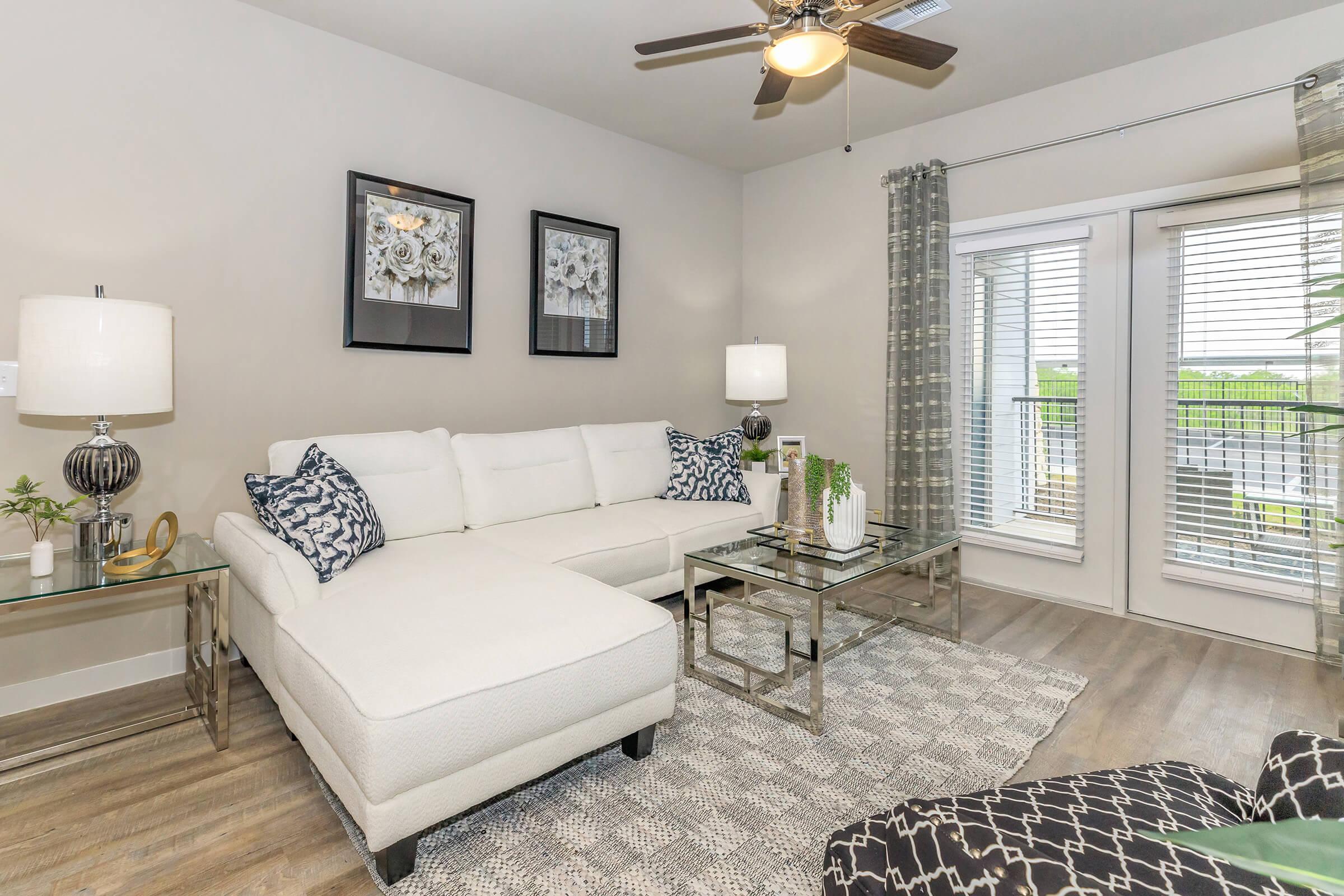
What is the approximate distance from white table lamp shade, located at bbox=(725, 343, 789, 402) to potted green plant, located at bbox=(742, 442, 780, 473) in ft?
1.17

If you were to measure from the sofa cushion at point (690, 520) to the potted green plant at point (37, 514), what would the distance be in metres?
2.13

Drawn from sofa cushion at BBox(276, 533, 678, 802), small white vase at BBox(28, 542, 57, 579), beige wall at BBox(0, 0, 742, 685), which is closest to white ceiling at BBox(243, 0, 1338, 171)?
beige wall at BBox(0, 0, 742, 685)

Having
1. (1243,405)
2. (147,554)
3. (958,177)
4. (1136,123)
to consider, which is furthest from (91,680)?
(1136,123)

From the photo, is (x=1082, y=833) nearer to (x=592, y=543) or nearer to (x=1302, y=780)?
(x=1302, y=780)

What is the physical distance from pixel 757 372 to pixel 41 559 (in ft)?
11.1

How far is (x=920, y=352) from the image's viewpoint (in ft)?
13.3

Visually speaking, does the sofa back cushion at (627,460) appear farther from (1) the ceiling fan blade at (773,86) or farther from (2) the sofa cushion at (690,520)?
(1) the ceiling fan blade at (773,86)

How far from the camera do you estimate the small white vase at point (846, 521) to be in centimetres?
275

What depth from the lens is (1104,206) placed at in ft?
11.4

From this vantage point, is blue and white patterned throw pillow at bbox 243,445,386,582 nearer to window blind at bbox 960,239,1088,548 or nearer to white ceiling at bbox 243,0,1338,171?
white ceiling at bbox 243,0,1338,171

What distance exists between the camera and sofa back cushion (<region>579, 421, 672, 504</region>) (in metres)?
3.76

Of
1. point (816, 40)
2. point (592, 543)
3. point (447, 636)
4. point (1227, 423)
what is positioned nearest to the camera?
point (447, 636)

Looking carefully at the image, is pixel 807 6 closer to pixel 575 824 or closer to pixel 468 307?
pixel 468 307

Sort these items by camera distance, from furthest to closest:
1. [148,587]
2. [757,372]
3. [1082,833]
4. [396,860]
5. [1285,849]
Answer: [757,372]
[148,587]
[396,860]
[1082,833]
[1285,849]
